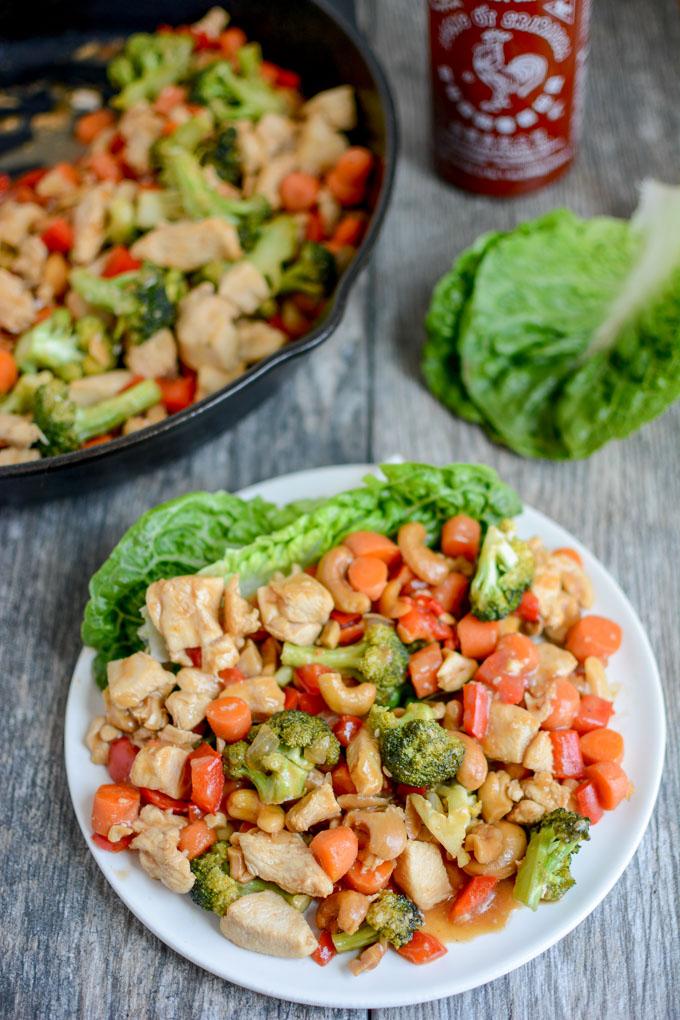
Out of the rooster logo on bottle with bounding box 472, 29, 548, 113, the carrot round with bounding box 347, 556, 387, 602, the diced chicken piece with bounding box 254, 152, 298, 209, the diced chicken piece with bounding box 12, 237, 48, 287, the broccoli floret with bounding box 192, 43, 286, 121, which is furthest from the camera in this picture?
the broccoli floret with bounding box 192, 43, 286, 121

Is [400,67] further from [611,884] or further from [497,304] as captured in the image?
[611,884]

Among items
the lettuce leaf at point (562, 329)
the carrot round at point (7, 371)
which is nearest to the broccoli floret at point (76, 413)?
the carrot round at point (7, 371)

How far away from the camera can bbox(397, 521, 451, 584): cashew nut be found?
226 centimetres

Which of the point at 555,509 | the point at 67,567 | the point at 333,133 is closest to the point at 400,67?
the point at 333,133

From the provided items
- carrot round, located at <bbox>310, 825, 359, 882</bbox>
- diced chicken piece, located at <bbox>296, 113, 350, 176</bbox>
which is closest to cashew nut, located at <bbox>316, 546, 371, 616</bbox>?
carrot round, located at <bbox>310, 825, 359, 882</bbox>

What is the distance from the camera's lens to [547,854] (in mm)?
1933

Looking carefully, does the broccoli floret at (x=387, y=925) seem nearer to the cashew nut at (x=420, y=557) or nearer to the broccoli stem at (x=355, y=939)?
the broccoli stem at (x=355, y=939)

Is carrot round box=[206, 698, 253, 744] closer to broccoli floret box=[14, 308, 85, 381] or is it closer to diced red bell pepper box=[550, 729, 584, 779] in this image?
diced red bell pepper box=[550, 729, 584, 779]

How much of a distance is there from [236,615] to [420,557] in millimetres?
402

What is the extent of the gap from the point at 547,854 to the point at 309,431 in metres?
1.34

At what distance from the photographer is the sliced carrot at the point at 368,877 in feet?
6.32

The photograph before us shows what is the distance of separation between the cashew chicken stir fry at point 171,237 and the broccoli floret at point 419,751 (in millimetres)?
1074

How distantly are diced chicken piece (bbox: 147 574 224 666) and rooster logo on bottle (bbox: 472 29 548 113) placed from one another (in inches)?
62.9

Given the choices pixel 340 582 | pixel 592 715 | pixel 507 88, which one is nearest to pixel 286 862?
pixel 340 582
